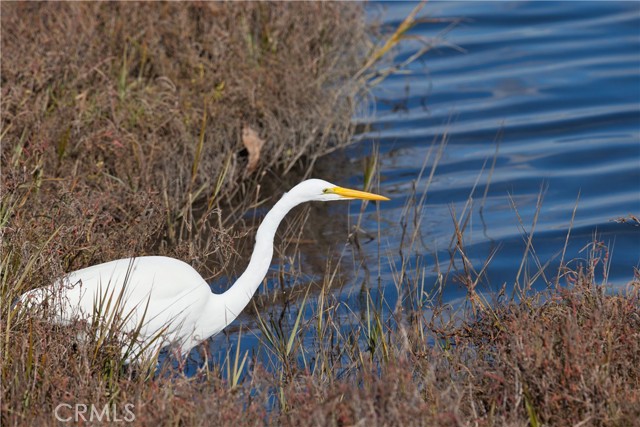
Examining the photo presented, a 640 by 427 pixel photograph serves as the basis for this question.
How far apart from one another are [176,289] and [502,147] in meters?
4.80

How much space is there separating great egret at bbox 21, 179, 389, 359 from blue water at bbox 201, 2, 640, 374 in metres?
0.64

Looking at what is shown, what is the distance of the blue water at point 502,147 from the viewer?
5.87 m

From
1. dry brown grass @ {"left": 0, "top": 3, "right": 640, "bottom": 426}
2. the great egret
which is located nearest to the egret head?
the great egret

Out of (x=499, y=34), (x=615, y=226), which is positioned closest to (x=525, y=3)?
(x=499, y=34)

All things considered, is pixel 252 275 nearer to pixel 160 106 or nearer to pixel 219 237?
pixel 219 237

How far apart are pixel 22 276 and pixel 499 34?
315 inches

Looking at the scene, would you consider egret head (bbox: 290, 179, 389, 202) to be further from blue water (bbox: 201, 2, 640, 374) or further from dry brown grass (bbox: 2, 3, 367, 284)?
blue water (bbox: 201, 2, 640, 374)

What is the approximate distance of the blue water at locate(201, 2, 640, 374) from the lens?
5871 mm

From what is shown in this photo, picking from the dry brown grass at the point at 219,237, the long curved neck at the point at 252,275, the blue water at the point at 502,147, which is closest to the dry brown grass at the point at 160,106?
the dry brown grass at the point at 219,237

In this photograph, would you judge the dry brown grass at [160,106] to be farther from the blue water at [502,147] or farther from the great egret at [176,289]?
the blue water at [502,147]

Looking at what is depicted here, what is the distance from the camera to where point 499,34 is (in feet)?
34.4

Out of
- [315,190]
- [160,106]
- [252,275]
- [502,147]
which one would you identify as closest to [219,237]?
[252,275]

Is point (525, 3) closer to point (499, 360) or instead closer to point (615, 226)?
point (615, 226)

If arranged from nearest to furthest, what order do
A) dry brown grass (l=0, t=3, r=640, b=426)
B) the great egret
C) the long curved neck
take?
dry brown grass (l=0, t=3, r=640, b=426) < the great egret < the long curved neck
